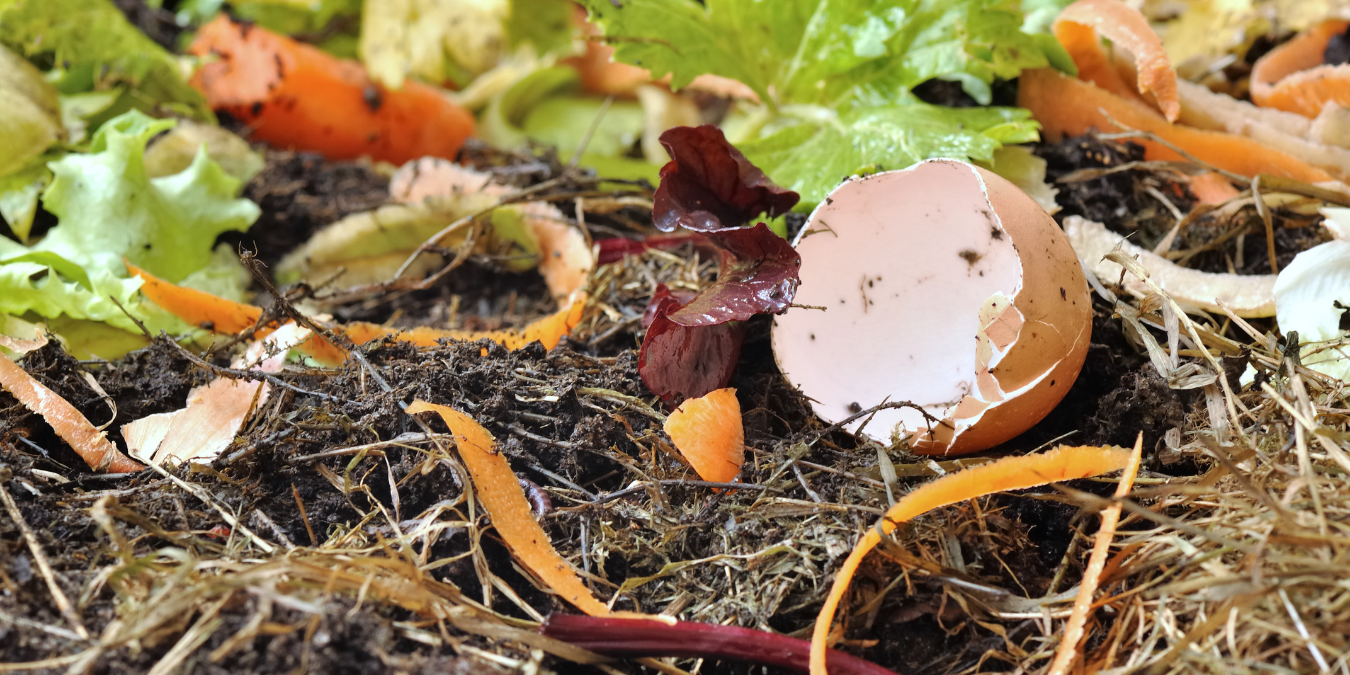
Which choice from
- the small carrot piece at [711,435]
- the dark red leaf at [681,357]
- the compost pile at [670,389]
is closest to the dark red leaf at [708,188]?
the compost pile at [670,389]

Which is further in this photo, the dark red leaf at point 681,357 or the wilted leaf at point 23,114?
the wilted leaf at point 23,114

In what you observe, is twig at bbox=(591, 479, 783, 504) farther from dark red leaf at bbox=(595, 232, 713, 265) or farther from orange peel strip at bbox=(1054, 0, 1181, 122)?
orange peel strip at bbox=(1054, 0, 1181, 122)

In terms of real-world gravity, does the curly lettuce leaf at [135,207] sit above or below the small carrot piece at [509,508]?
above

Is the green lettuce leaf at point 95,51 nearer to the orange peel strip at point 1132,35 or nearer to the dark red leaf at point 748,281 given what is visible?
the dark red leaf at point 748,281

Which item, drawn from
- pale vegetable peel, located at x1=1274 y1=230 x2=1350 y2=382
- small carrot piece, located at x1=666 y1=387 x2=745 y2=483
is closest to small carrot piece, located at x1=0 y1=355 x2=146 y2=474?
small carrot piece, located at x1=666 y1=387 x2=745 y2=483

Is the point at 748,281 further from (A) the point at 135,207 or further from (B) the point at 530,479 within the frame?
(A) the point at 135,207

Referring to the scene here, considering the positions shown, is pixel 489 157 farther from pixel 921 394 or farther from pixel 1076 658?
pixel 1076 658

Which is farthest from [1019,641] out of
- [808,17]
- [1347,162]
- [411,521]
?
[808,17]

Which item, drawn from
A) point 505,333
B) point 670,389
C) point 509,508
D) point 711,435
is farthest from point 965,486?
point 505,333
